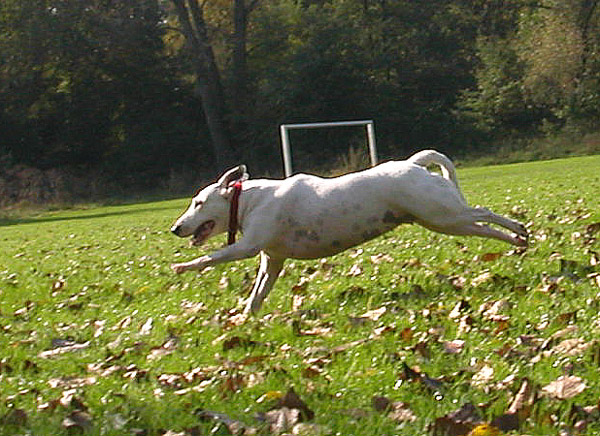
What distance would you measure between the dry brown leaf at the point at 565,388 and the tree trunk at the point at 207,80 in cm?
4339

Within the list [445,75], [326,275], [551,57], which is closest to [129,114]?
[445,75]

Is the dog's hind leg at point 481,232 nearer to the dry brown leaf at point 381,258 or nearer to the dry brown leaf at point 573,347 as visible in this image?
the dry brown leaf at point 381,258

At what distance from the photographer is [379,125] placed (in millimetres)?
47906

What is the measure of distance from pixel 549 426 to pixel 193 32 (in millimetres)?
45415

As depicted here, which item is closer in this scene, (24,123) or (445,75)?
(24,123)

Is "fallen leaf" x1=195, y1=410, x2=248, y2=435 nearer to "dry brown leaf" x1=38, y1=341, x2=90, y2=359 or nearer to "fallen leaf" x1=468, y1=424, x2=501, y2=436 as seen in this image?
"fallen leaf" x1=468, y1=424, x2=501, y2=436

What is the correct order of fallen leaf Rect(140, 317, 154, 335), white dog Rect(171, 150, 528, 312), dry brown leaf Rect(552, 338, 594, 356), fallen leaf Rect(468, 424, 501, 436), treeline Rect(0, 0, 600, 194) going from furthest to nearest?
treeline Rect(0, 0, 600, 194) → white dog Rect(171, 150, 528, 312) → fallen leaf Rect(140, 317, 154, 335) → dry brown leaf Rect(552, 338, 594, 356) → fallen leaf Rect(468, 424, 501, 436)

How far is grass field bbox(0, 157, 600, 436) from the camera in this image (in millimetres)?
4648

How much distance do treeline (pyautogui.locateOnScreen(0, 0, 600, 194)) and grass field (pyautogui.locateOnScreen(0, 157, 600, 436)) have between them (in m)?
36.9

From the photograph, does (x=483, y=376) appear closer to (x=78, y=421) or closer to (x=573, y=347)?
(x=573, y=347)

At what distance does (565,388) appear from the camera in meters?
4.66

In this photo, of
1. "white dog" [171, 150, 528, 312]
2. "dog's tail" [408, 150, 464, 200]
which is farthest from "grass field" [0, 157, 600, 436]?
"dog's tail" [408, 150, 464, 200]

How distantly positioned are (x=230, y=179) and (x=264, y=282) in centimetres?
81

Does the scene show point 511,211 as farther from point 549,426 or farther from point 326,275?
point 549,426
